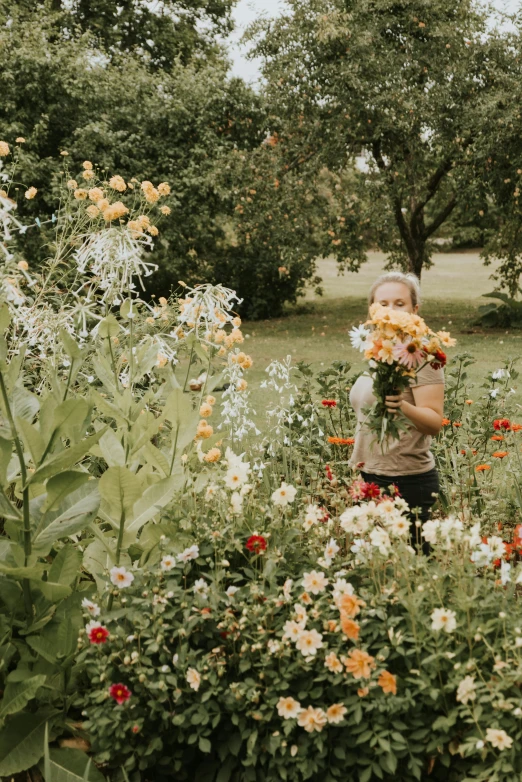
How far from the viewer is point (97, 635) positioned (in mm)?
1830

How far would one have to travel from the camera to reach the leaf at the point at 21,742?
1.95 metres

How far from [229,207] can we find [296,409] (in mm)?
10503

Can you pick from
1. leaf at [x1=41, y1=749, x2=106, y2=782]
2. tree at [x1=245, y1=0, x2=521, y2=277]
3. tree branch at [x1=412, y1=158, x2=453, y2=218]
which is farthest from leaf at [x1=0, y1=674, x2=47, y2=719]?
tree branch at [x1=412, y1=158, x2=453, y2=218]

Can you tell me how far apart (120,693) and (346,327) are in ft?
44.2

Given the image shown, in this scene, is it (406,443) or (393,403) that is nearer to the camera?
(393,403)

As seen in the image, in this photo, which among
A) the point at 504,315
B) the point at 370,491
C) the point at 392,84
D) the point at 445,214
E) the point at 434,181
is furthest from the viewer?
the point at 445,214

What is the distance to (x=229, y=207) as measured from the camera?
1390 cm

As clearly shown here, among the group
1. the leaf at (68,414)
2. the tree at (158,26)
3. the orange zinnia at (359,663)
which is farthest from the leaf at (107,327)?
the tree at (158,26)

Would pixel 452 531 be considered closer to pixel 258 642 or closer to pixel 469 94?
pixel 258 642

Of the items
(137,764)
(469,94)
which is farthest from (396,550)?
(469,94)

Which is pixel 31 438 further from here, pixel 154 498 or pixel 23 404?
pixel 154 498

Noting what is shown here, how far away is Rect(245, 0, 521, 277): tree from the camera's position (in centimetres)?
1188

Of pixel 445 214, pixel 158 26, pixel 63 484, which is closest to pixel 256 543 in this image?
pixel 63 484

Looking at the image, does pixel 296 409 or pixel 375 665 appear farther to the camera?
pixel 296 409
